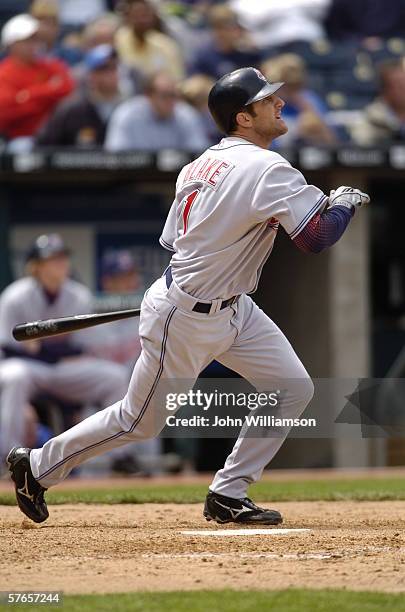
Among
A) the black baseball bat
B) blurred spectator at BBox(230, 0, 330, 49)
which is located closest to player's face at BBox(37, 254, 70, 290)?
blurred spectator at BBox(230, 0, 330, 49)

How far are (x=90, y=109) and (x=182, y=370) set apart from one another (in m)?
5.74

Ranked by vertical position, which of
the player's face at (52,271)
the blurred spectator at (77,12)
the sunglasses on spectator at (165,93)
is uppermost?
the blurred spectator at (77,12)

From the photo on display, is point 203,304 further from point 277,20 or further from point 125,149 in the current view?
point 277,20

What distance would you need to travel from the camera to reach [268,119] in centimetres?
508

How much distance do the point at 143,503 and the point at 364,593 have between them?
303 centimetres

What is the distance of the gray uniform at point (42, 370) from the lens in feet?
30.9

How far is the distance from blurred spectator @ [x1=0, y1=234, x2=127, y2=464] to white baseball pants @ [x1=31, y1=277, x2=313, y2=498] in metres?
4.38

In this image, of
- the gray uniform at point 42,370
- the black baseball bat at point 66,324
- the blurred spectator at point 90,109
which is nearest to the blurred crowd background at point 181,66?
the blurred spectator at point 90,109

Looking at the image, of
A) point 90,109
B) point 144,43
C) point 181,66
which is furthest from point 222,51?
point 90,109

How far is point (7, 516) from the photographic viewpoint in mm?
5816

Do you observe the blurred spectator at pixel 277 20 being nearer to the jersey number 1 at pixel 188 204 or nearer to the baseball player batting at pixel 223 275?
the baseball player batting at pixel 223 275

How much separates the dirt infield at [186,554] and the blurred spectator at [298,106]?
5683mm

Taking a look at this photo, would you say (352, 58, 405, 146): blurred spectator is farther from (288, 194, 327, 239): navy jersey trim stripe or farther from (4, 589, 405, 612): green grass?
(4, 589, 405, 612): green grass

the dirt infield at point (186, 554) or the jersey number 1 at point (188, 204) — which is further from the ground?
the jersey number 1 at point (188, 204)
